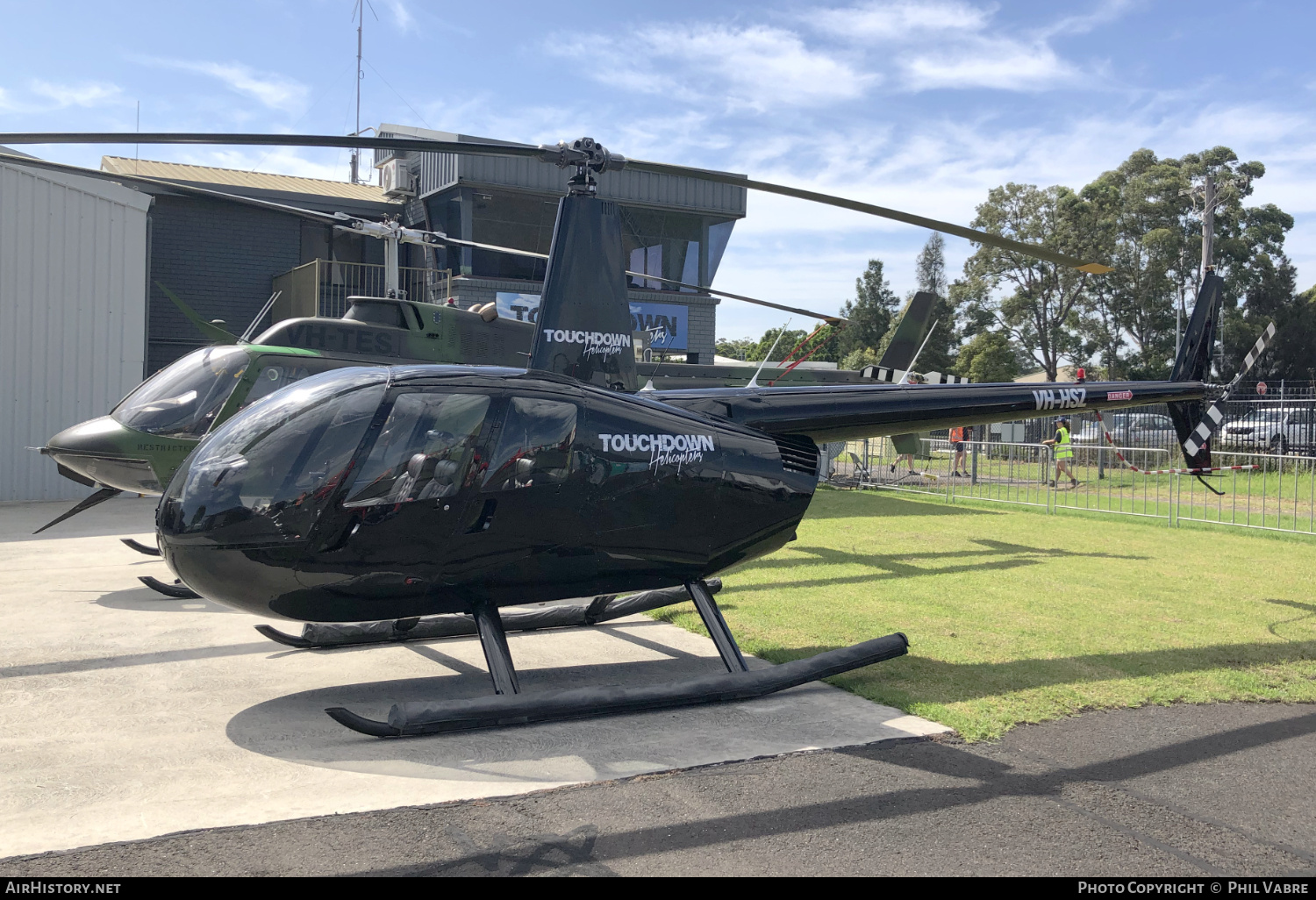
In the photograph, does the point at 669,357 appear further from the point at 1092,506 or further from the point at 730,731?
the point at 730,731

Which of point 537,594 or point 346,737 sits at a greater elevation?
point 537,594

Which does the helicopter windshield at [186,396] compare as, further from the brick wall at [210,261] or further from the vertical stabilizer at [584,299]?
the brick wall at [210,261]

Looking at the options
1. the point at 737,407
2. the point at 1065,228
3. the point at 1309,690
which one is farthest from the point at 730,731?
the point at 1065,228

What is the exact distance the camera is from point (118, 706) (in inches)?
224

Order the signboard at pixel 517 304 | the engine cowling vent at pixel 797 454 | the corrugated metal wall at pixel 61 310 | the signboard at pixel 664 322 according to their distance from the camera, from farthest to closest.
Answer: the signboard at pixel 664 322 < the signboard at pixel 517 304 < the corrugated metal wall at pixel 61 310 < the engine cowling vent at pixel 797 454

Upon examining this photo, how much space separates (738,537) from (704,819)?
2718 mm

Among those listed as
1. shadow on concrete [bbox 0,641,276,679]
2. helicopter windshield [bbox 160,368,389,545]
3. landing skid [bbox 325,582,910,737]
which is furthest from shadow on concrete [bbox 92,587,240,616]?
landing skid [bbox 325,582,910,737]

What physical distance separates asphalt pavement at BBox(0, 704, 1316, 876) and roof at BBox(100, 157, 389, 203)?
883 inches

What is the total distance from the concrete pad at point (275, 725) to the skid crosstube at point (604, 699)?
0.14 meters

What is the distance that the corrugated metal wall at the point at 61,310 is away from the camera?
17.1 metres

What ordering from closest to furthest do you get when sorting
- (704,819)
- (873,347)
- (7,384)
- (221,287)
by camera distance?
(704,819) < (7,384) < (221,287) < (873,347)

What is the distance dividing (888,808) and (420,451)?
310 cm

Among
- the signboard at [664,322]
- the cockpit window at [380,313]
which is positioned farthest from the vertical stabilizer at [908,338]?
the cockpit window at [380,313]

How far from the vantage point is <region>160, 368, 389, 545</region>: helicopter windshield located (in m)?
5.06
